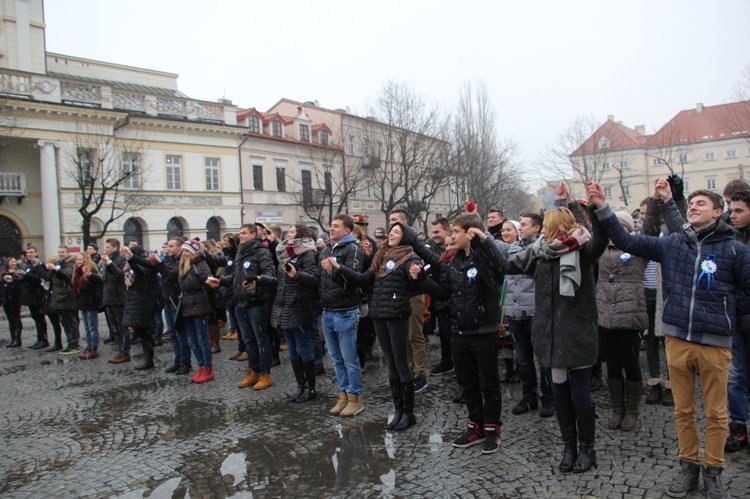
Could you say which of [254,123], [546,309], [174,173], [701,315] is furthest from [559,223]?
[254,123]

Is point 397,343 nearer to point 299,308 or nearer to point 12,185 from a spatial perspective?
point 299,308

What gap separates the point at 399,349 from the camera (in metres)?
5.56

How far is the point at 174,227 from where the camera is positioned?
31.5 m

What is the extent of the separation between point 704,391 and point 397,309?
2769 mm

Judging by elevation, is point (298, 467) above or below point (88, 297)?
below

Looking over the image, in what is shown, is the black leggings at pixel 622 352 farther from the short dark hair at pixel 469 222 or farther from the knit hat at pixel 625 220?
the short dark hair at pixel 469 222

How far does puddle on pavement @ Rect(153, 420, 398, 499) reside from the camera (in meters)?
4.35

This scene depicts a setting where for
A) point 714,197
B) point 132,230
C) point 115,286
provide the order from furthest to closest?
point 132,230 < point 115,286 < point 714,197

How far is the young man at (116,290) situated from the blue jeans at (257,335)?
3.51 meters

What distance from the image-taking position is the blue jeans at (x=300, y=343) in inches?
259

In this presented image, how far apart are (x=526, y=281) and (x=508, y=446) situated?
188 centimetres

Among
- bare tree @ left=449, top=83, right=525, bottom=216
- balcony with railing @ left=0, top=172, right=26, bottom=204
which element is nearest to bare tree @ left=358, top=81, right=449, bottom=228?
bare tree @ left=449, top=83, right=525, bottom=216

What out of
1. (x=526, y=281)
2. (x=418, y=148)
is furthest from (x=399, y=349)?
(x=418, y=148)

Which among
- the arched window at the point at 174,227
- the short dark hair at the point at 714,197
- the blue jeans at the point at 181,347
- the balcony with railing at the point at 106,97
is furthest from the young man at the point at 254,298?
the arched window at the point at 174,227
